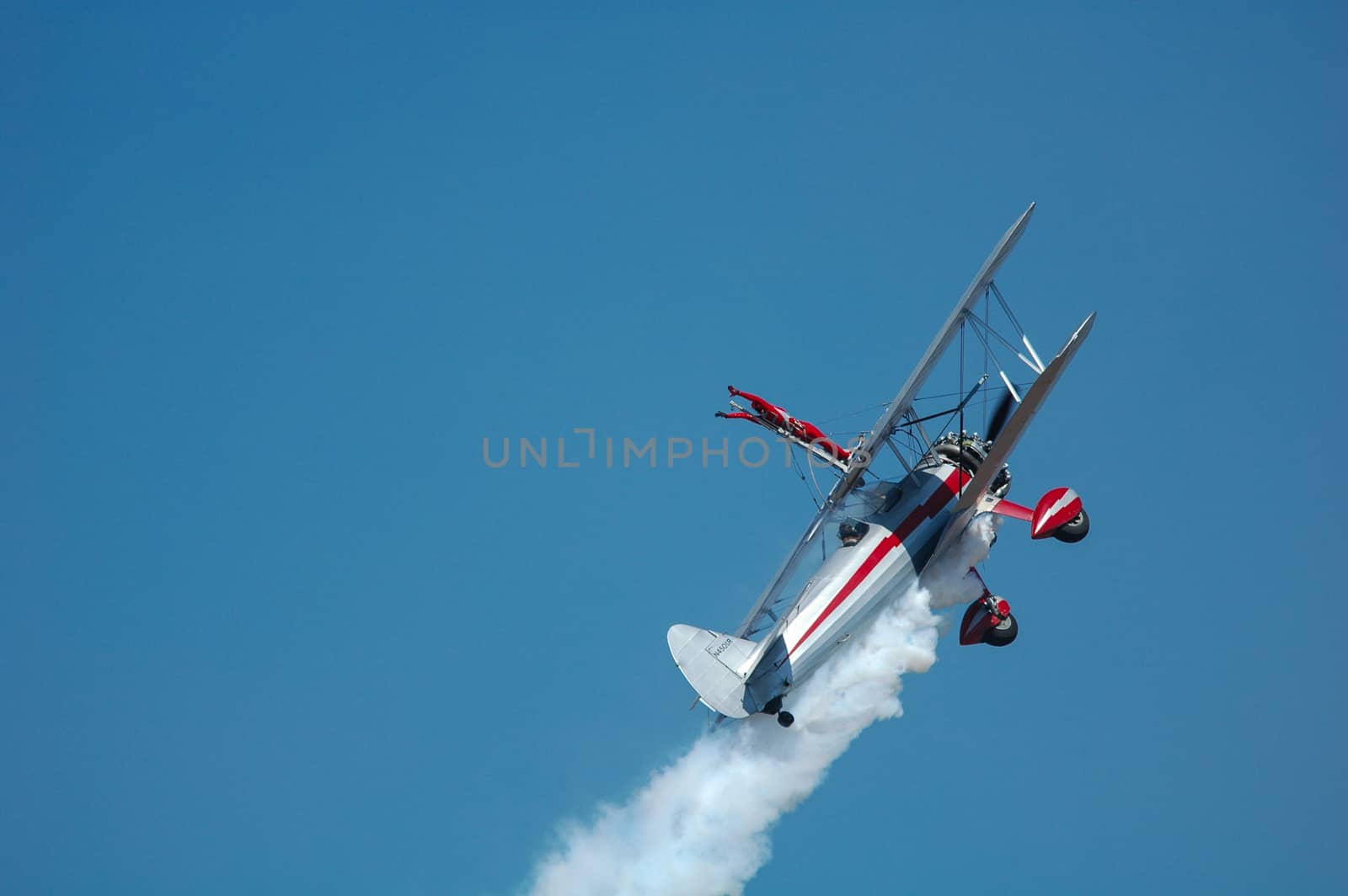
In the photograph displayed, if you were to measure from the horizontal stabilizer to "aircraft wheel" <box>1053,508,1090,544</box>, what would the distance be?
22.8ft

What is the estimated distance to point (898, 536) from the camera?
38375 mm

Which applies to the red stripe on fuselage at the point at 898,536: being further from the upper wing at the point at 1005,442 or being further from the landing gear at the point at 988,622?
the landing gear at the point at 988,622

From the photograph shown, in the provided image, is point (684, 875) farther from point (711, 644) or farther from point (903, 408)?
point (903, 408)

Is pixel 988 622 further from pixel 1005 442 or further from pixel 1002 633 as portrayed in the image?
pixel 1005 442

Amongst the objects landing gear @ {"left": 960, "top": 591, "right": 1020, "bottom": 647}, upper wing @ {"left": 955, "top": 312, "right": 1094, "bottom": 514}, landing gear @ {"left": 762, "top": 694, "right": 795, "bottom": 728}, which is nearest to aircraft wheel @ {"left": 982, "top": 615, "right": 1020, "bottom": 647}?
landing gear @ {"left": 960, "top": 591, "right": 1020, "bottom": 647}

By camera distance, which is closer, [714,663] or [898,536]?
[714,663]

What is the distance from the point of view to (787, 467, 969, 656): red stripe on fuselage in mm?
37500

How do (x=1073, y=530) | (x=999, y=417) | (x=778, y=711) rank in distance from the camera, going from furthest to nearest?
1. (x=999, y=417)
2. (x=1073, y=530)
3. (x=778, y=711)

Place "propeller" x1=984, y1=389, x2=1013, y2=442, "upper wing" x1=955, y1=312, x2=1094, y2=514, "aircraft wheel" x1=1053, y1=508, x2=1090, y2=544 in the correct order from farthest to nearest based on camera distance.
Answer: "propeller" x1=984, y1=389, x2=1013, y2=442 < "aircraft wheel" x1=1053, y1=508, x2=1090, y2=544 < "upper wing" x1=955, y1=312, x2=1094, y2=514

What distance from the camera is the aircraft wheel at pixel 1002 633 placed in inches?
1539

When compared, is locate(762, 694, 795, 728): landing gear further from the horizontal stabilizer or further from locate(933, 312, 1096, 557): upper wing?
locate(933, 312, 1096, 557): upper wing

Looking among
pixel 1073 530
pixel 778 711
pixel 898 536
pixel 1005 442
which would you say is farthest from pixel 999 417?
pixel 778 711

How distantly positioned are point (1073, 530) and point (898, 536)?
3.87 m

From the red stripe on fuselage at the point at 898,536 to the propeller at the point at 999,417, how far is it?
1.23 metres
